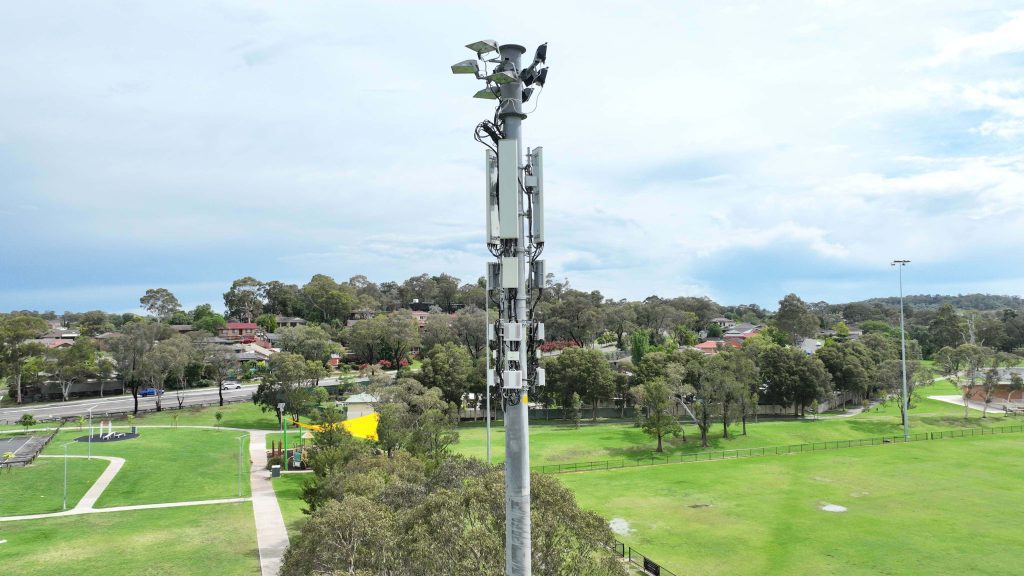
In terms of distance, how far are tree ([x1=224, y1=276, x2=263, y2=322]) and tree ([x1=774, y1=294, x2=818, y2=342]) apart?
136 metres

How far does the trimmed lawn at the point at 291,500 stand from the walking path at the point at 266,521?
0.36 m

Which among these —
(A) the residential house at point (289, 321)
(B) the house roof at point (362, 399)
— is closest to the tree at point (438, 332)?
(B) the house roof at point (362, 399)

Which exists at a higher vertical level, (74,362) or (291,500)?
(74,362)

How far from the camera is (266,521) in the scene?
131 feet

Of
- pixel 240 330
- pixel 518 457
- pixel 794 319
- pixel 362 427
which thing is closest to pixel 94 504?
pixel 362 427

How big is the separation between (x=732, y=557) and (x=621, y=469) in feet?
78.7

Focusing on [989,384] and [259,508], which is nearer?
[259,508]

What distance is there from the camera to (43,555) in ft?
109

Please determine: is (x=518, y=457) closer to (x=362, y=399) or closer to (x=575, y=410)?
(x=362, y=399)

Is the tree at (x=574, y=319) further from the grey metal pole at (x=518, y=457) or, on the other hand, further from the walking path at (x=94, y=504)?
the grey metal pole at (x=518, y=457)

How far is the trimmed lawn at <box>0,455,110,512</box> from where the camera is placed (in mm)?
43094

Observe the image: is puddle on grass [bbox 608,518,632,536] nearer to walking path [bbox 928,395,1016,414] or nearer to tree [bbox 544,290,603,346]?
walking path [bbox 928,395,1016,414]

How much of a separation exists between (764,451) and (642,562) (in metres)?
37.0

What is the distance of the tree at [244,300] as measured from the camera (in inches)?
6786
